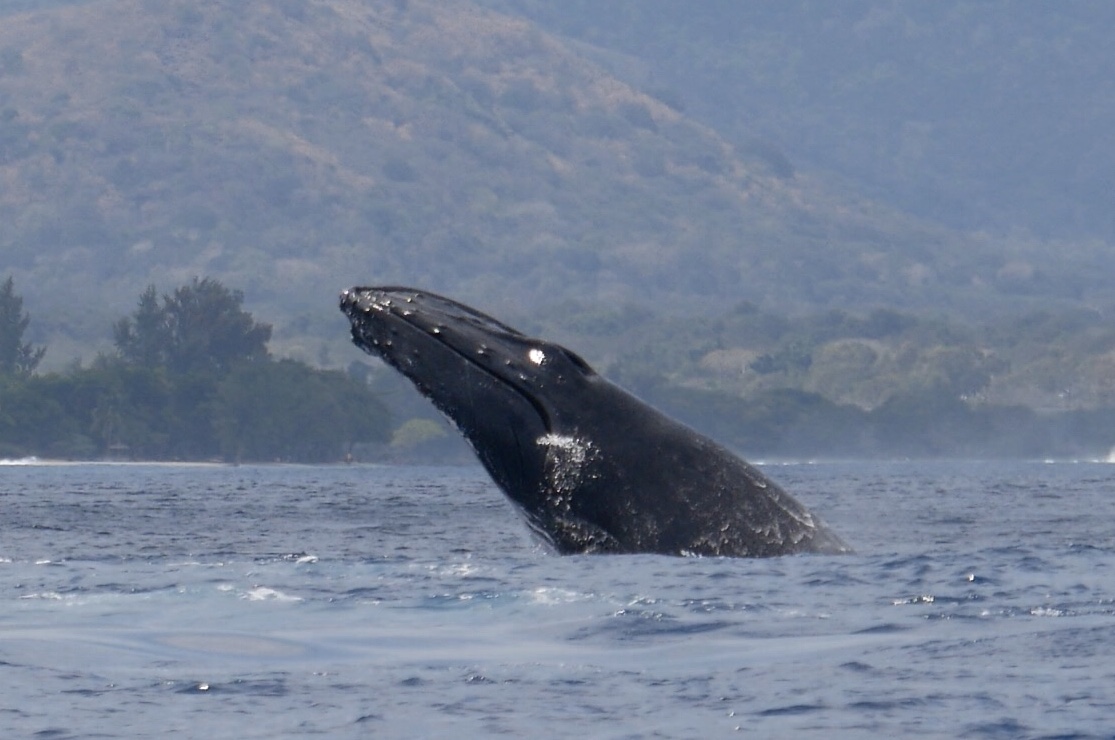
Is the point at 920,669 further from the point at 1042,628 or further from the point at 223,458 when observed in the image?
the point at 223,458

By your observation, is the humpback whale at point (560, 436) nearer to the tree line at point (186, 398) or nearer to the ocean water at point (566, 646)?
the ocean water at point (566, 646)

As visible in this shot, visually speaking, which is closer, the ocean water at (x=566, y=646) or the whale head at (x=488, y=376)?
the ocean water at (x=566, y=646)

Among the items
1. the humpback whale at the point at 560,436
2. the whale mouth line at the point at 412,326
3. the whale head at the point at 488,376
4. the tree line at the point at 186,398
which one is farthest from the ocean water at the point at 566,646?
the tree line at the point at 186,398

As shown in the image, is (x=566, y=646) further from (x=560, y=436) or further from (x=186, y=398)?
(x=186, y=398)

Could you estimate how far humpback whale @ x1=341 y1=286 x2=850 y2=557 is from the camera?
15602 millimetres

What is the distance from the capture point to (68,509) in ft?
141

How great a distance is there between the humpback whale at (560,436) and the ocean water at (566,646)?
1.06 ft

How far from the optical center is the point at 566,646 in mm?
13117

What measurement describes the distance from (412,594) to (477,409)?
63.4 inches

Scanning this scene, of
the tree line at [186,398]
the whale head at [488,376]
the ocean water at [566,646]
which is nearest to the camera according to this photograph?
the ocean water at [566,646]

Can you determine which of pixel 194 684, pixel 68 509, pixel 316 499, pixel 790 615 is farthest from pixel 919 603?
pixel 316 499

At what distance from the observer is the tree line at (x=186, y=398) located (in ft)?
516

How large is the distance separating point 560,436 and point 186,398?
502 ft

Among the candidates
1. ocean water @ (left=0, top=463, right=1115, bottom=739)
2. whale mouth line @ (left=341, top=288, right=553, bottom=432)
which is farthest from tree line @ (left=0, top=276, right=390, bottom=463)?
whale mouth line @ (left=341, top=288, right=553, bottom=432)
